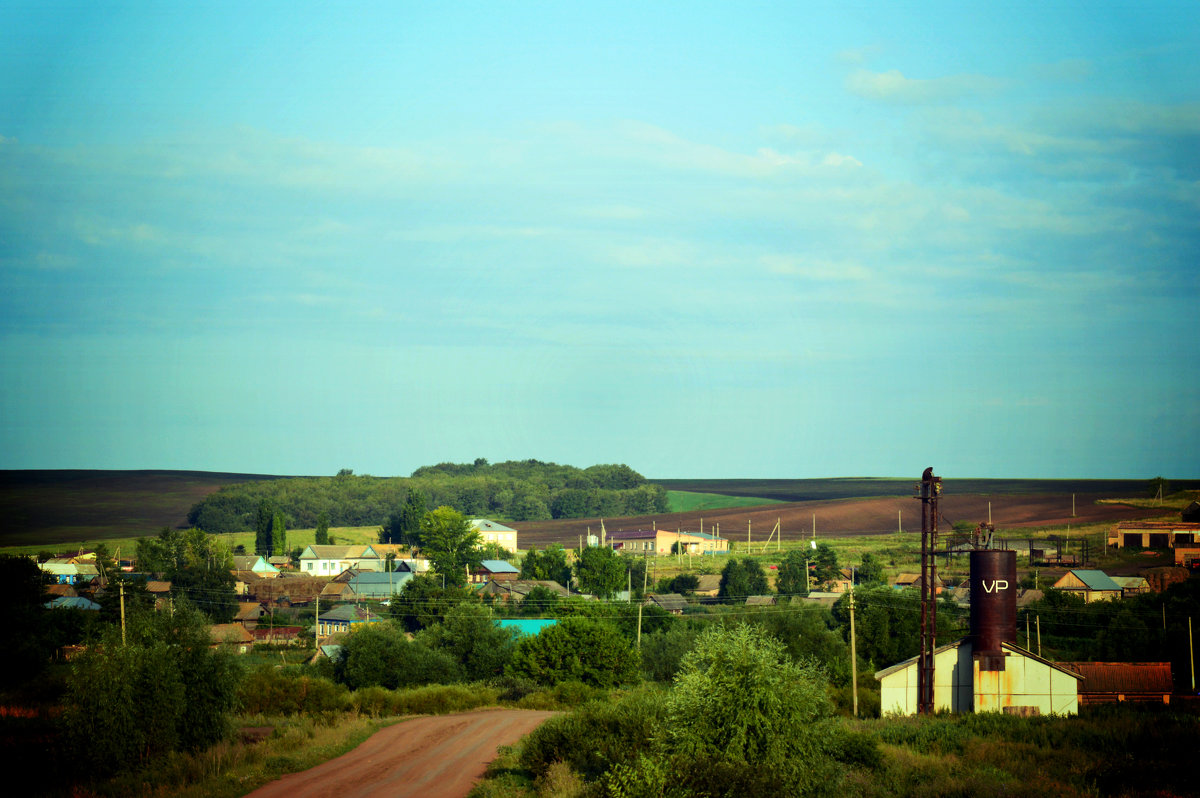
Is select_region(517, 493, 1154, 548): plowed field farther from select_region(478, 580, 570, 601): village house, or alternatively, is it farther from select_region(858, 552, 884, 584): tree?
select_region(478, 580, 570, 601): village house

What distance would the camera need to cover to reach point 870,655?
63.2 m

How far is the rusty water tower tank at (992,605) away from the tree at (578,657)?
16.9 m

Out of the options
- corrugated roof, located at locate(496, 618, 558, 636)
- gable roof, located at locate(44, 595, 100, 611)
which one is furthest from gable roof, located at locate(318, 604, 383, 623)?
gable roof, located at locate(44, 595, 100, 611)

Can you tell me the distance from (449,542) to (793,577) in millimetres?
44720

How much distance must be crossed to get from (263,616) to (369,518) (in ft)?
351

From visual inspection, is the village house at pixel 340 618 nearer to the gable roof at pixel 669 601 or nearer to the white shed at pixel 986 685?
the gable roof at pixel 669 601

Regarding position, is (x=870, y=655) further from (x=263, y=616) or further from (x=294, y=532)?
(x=294, y=532)

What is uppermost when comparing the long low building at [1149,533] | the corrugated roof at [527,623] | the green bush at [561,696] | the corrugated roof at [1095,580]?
the long low building at [1149,533]

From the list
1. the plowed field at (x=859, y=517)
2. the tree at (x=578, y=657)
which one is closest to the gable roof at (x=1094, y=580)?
the plowed field at (x=859, y=517)

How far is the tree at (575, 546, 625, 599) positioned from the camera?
96.3 meters

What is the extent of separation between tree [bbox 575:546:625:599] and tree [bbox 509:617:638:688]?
4222cm

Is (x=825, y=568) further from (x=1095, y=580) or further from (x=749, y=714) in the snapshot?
(x=749, y=714)

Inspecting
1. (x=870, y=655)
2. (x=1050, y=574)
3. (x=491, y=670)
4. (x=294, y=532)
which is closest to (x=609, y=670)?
(x=491, y=670)

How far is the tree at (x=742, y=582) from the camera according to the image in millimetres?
90188
